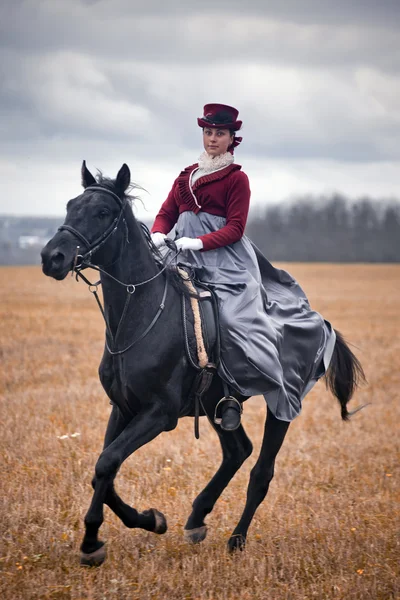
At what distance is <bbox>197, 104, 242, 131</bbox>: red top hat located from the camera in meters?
5.84

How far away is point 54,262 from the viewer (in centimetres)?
470

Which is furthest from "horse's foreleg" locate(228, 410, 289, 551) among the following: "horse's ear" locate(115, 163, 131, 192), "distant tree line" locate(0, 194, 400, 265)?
"distant tree line" locate(0, 194, 400, 265)

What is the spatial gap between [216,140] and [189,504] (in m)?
3.39

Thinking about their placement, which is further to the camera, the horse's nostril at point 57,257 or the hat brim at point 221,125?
the hat brim at point 221,125

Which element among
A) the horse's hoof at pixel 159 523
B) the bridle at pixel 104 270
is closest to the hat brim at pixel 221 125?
the bridle at pixel 104 270

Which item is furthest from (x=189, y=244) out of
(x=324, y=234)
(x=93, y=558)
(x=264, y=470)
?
(x=324, y=234)

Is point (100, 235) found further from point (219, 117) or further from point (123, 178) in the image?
point (219, 117)

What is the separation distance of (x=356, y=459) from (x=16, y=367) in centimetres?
764

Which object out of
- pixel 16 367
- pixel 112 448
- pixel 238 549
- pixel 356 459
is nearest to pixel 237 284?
pixel 112 448

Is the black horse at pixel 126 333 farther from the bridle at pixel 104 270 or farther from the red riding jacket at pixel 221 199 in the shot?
the red riding jacket at pixel 221 199

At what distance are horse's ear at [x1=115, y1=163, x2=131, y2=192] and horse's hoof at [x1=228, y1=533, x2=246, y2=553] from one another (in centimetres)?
296

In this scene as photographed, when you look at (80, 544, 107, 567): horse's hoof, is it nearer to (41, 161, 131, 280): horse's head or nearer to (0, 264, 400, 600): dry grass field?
(0, 264, 400, 600): dry grass field

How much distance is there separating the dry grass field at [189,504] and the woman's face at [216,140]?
3.15m

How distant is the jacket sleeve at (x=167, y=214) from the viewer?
20.1ft
